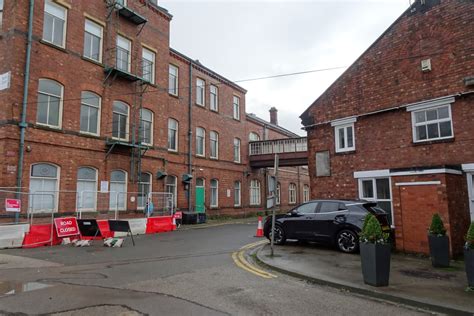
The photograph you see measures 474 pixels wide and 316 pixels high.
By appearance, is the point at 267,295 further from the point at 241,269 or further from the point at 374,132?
the point at 374,132

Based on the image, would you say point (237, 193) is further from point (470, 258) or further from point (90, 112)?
point (470, 258)

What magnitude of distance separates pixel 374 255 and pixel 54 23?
55.0ft

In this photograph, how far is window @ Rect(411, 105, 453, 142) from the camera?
37.1 feet

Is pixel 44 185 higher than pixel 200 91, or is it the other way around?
pixel 200 91

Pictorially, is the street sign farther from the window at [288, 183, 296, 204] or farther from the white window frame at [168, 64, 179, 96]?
the window at [288, 183, 296, 204]

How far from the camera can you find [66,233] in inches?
536

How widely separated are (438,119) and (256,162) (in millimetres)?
21125

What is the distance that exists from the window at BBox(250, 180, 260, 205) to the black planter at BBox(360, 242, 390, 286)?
25.1m

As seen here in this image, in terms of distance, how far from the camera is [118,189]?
1877 centimetres

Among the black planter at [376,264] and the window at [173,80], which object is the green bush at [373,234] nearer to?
the black planter at [376,264]

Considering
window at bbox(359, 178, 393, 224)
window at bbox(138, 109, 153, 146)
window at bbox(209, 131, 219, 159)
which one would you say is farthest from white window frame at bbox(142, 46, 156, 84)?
window at bbox(359, 178, 393, 224)

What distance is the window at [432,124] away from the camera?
11312 mm

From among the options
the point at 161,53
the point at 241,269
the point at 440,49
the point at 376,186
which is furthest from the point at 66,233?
the point at 440,49

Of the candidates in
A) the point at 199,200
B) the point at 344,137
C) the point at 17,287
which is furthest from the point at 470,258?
the point at 199,200
